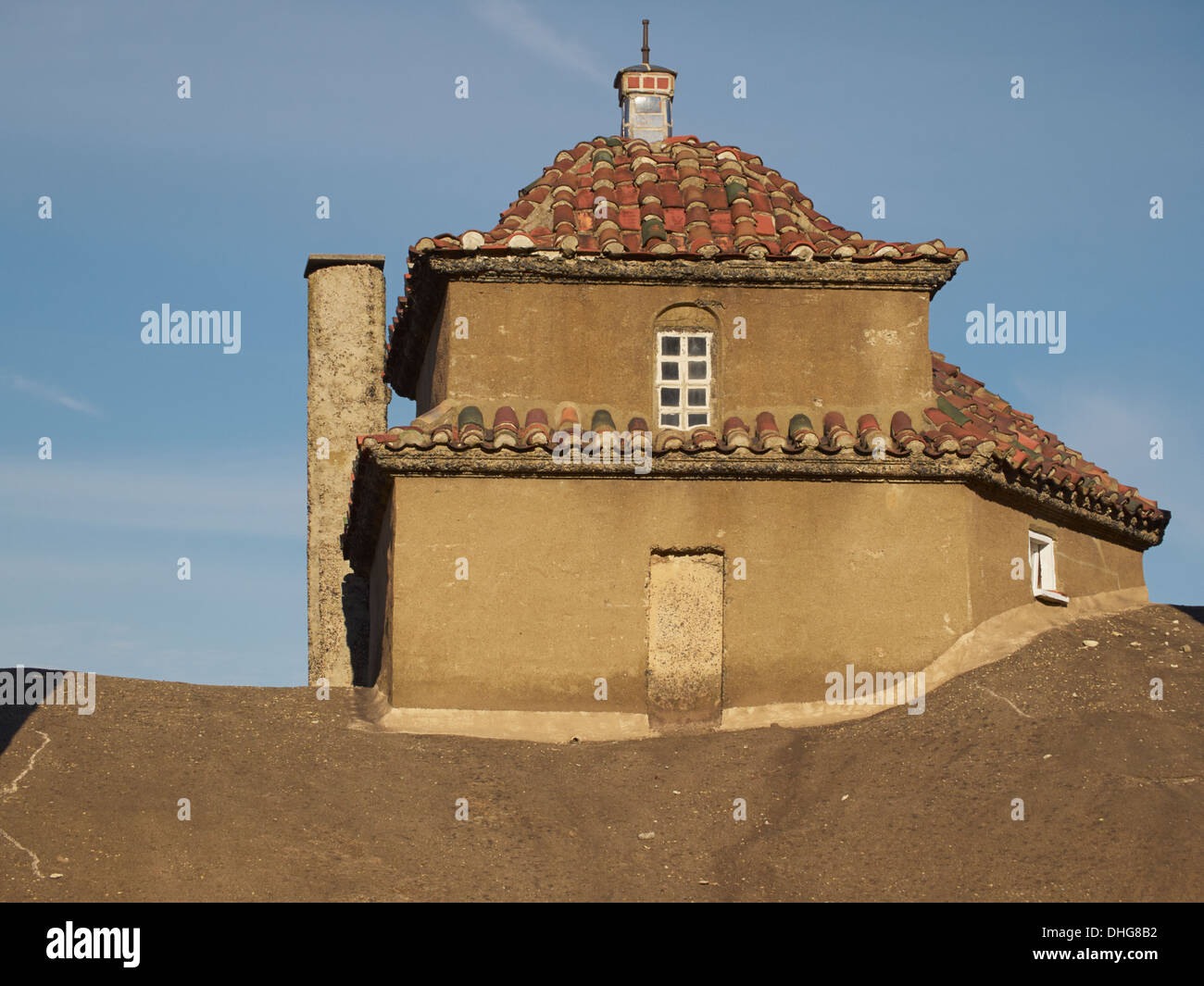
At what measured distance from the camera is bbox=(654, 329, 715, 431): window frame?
58.8 feet

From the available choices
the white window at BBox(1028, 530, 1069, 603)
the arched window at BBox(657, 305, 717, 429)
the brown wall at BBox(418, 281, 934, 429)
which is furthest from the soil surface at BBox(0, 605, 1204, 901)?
the arched window at BBox(657, 305, 717, 429)

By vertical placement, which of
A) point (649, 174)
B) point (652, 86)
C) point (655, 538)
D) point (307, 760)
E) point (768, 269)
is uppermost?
point (652, 86)

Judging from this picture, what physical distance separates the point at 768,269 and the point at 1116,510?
17.7 feet

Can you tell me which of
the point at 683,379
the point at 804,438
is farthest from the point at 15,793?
the point at 804,438

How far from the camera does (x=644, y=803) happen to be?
14859 millimetres

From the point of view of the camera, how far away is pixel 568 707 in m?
16.7

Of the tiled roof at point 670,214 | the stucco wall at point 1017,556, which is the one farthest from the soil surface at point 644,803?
the tiled roof at point 670,214

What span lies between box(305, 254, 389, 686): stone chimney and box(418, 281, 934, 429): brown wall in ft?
16.6

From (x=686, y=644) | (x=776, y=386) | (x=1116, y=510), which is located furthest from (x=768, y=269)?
(x=1116, y=510)

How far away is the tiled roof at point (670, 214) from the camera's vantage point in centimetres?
1781

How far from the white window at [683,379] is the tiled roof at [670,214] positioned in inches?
36.9

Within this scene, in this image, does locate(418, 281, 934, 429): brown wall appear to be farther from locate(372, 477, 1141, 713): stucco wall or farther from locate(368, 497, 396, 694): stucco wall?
locate(368, 497, 396, 694): stucco wall

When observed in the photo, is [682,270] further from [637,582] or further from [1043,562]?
[1043,562]

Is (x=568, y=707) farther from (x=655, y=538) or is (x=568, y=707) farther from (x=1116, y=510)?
(x=1116, y=510)
